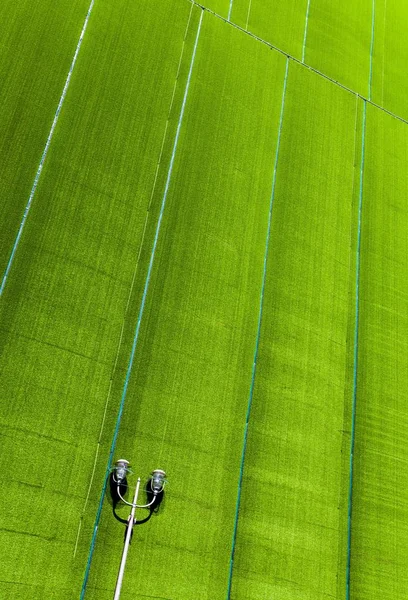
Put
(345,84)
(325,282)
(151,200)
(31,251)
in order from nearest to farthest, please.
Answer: (31,251), (151,200), (325,282), (345,84)

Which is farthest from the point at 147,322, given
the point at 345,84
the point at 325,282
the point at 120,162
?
the point at 345,84

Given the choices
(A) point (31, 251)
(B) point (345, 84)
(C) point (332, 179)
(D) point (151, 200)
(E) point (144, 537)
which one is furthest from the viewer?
(B) point (345, 84)

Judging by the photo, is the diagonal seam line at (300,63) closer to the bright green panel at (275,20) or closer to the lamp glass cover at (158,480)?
the bright green panel at (275,20)

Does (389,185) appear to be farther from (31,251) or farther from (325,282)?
(31,251)

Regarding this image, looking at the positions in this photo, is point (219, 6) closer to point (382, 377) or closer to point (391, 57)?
point (391, 57)

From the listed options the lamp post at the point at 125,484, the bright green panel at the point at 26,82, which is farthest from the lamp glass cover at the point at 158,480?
the bright green panel at the point at 26,82
